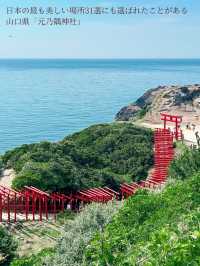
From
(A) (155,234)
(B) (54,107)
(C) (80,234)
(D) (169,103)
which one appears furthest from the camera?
(B) (54,107)

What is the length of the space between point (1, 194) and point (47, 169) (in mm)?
5786

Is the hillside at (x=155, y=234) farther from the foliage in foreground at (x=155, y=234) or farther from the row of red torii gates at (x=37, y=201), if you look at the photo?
the row of red torii gates at (x=37, y=201)

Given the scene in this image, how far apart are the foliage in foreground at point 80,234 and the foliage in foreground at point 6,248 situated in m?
3.28

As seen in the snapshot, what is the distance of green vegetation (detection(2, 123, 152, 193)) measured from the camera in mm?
32344

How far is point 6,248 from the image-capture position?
21719 millimetres

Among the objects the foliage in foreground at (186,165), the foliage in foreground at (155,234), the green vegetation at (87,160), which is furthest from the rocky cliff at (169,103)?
the foliage in foreground at (155,234)

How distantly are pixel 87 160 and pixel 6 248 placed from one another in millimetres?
20754

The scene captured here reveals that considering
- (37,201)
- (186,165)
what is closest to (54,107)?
(37,201)

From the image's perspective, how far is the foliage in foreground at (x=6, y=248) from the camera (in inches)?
849

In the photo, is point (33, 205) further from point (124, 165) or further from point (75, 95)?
point (75, 95)

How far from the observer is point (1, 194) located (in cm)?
2694

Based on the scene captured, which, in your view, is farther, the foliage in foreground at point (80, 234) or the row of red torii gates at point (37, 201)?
the row of red torii gates at point (37, 201)

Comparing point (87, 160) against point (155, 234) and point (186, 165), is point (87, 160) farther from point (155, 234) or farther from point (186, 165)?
point (155, 234)

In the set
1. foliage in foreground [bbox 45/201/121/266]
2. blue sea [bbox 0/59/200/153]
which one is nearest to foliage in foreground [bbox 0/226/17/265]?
foliage in foreground [bbox 45/201/121/266]
